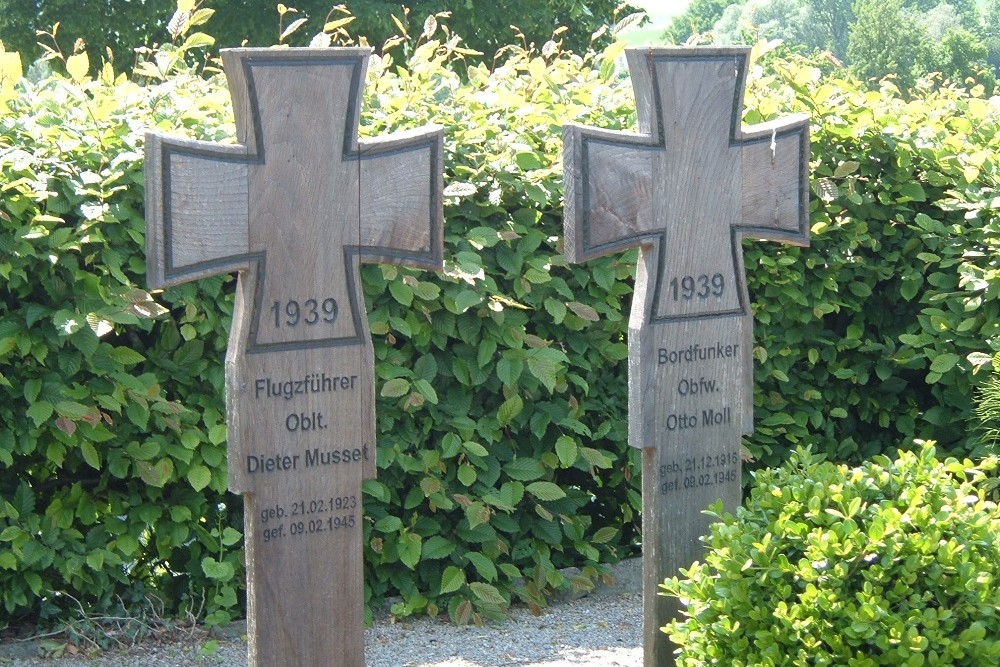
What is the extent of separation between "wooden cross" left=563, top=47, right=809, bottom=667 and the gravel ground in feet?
1.87

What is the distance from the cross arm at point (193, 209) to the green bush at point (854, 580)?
4.58 feet

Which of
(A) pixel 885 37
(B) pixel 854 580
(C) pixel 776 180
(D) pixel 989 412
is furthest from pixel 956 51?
(B) pixel 854 580

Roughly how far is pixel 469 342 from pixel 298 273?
131cm

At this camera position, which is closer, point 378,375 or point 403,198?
point 403,198

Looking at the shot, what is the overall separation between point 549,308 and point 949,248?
1672mm

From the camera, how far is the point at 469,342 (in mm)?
4191

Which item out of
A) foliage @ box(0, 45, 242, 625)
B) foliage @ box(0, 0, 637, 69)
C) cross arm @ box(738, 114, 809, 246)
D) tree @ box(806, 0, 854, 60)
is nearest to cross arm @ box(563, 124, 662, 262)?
cross arm @ box(738, 114, 809, 246)

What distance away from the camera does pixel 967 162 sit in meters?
4.67

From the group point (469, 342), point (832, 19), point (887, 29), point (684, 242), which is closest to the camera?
point (684, 242)

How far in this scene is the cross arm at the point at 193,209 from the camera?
274 centimetres

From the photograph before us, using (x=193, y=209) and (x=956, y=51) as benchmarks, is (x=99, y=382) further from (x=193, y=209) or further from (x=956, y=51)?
(x=956, y=51)

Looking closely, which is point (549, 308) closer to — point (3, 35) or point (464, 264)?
point (464, 264)

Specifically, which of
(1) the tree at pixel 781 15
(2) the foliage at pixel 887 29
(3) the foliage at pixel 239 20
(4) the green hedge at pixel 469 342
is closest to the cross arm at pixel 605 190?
(4) the green hedge at pixel 469 342

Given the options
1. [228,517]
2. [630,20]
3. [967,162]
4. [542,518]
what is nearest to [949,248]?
[967,162]
